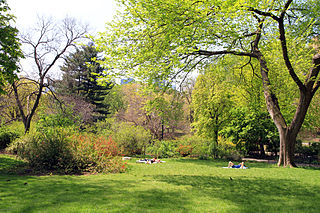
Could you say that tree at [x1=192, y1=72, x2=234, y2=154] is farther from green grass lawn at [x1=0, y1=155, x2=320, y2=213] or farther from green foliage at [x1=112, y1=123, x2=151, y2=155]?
green grass lawn at [x1=0, y1=155, x2=320, y2=213]

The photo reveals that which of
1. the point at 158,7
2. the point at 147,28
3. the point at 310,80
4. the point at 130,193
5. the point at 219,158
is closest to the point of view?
the point at 130,193

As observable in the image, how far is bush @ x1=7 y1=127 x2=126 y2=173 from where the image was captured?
10.2 meters

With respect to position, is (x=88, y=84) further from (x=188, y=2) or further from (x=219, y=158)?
(x=188, y=2)

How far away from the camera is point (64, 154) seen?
10.3m

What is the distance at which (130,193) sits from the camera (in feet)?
A: 19.6

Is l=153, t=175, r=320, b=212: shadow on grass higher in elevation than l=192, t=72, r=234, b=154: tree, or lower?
lower

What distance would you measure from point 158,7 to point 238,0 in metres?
2.80

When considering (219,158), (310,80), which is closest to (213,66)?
(310,80)

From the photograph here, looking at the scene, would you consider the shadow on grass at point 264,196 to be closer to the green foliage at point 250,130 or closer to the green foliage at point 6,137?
the green foliage at point 250,130

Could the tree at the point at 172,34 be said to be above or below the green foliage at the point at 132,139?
above

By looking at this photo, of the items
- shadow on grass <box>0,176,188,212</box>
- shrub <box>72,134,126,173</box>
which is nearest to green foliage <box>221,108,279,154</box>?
shrub <box>72,134,126,173</box>

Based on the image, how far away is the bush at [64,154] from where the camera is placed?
401 inches

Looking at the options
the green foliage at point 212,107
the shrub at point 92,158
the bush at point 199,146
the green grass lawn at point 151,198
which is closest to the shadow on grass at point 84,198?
the green grass lawn at point 151,198

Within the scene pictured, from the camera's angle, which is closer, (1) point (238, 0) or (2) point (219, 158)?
(1) point (238, 0)
